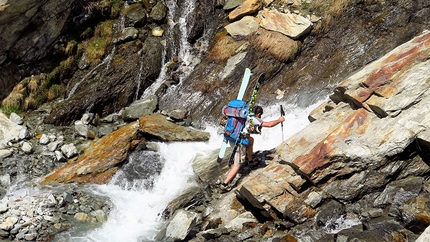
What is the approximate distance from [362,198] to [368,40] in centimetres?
874

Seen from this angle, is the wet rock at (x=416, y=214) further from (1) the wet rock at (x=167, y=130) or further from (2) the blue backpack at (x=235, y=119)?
(1) the wet rock at (x=167, y=130)

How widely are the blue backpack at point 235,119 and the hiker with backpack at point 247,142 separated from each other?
0.41 ft

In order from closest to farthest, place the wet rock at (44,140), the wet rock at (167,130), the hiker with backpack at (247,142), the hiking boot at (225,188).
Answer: the hiker with backpack at (247,142) < the hiking boot at (225,188) < the wet rock at (167,130) < the wet rock at (44,140)

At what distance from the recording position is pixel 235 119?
427 inches

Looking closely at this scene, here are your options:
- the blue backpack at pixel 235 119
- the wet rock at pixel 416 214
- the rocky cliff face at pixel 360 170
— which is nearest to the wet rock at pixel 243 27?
the rocky cliff face at pixel 360 170

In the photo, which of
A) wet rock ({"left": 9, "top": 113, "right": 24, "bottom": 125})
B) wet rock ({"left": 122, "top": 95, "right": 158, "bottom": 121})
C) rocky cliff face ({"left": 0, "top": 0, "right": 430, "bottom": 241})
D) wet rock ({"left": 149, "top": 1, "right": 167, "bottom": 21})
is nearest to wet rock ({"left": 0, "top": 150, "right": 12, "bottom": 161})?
wet rock ({"left": 9, "top": 113, "right": 24, "bottom": 125})

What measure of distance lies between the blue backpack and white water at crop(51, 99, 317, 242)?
2805 millimetres

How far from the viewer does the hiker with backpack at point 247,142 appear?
34.7ft

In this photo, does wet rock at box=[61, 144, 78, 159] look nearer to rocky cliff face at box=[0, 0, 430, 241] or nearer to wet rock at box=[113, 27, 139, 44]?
rocky cliff face at box=[0, 0, 430, 241]

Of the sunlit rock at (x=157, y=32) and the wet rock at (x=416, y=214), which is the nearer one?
the wet rock at (x=416, y=214)

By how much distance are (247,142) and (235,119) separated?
0.75 metres

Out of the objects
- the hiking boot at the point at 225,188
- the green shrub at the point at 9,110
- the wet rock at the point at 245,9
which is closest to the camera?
the hiking boot at the point at 225,188

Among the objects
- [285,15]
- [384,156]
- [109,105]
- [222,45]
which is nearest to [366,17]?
[285,15]

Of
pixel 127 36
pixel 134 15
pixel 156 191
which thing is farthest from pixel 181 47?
pixel 156 191
